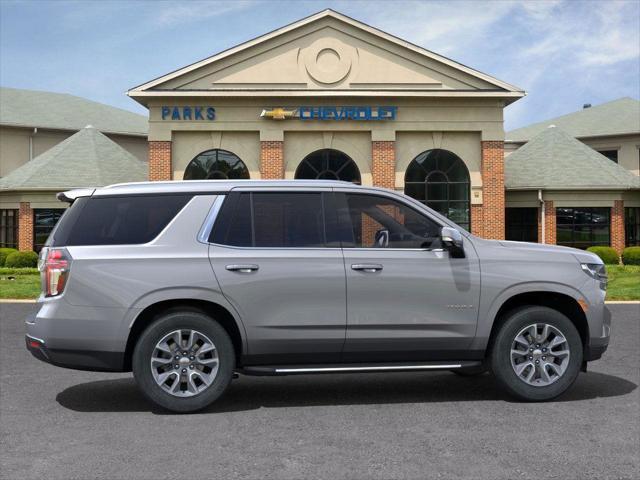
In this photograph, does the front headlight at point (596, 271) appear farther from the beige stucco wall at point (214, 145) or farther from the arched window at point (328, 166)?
Result: the beige stucco wall at point (214, 145)

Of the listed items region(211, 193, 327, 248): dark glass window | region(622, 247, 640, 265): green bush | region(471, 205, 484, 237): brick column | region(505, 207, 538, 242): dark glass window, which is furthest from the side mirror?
region(622, 247, 640, 265): green bush

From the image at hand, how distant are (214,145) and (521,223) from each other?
47.5ft

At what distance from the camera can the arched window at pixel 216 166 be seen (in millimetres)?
29234

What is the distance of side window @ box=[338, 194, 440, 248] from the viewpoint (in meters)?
6.79

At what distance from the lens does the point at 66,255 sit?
6434 mm

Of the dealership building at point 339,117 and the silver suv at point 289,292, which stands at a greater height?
the dealership building at point 339,117

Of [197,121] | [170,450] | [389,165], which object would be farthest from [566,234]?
[170,450]

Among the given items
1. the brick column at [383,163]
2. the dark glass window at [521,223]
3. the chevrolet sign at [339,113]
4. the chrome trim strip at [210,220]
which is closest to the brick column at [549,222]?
Result: the dark glass window at [521,223]

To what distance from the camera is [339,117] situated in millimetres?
29094

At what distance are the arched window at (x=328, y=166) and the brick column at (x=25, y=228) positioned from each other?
13214mm

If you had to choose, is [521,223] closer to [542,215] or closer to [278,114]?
[542,215]

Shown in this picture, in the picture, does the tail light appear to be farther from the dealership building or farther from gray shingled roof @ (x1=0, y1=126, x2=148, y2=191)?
gray shingled roof @ (x1=0, y1=126, x2=148, y2=191)

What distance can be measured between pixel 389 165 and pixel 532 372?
22901mm

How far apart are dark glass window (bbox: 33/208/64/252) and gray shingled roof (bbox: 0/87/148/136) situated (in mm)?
11594
